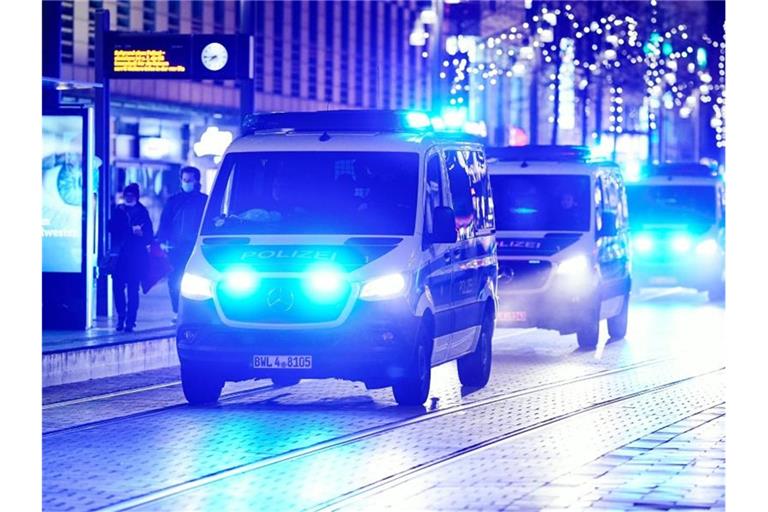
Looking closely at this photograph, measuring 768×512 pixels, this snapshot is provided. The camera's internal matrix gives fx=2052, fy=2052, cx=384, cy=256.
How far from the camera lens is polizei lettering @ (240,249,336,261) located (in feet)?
49.7

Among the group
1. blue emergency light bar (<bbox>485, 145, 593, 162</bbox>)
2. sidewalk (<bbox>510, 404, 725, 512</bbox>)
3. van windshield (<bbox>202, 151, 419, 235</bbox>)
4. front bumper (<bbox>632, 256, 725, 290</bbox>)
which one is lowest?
sidewalk (<bbox>510, 404, 725, 512</bbox>)

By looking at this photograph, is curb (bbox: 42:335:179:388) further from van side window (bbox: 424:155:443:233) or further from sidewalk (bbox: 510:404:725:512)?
sidewalk (bbox: 510:404:725:512)

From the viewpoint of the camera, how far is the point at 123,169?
1999 inches

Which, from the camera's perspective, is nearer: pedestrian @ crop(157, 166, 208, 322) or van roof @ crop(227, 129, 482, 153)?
van roof @ crop(227, 129, 482, 153)

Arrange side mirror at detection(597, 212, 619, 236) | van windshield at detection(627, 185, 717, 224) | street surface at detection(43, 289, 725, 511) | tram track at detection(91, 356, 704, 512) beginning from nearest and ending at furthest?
1. street surface at detection(43, 289, 725, 511)
2. tram track at detection(91, 356, 704, 512)
3. side mirror at detection(597, 212, 619, 236)
4. van windshield at detection(627, 185, 717, 224)

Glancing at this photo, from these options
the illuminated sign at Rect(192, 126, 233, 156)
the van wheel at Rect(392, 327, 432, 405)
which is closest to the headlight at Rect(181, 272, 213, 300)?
the van wheel at Rect(392, 327, 432, 405)

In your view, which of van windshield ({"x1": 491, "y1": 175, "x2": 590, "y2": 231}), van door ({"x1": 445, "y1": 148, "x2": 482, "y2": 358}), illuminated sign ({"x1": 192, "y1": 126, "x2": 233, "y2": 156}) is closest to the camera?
van door ({"x1": 445, "y1": 148, "x2": 482, "y2": 358})

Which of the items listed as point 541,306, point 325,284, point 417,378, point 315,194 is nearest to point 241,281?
point 325,284

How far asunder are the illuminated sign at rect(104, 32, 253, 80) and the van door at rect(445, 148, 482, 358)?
6816 millimetres

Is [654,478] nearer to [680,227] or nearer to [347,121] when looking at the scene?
[347,121]

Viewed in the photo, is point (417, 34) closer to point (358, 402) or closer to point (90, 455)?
point (358, 402)

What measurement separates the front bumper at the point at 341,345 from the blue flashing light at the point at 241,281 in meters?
0.28
